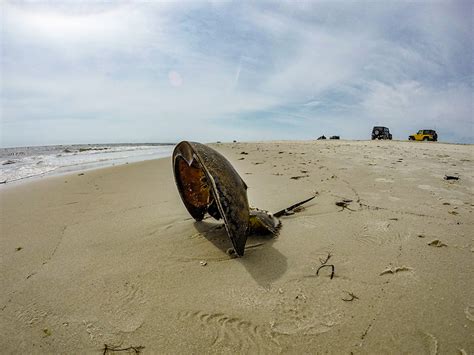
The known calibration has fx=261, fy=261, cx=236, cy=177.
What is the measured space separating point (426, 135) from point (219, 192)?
1153 inches

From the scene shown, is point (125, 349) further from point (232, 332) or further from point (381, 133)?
point (381, 133)

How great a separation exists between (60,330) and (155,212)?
206 centimetres

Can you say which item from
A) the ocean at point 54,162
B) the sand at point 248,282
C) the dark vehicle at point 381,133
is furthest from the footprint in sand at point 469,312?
the dark vehicle at point 381,133

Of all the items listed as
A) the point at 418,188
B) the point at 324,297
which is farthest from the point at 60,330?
the point at 418,188

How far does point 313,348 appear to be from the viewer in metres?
1.35

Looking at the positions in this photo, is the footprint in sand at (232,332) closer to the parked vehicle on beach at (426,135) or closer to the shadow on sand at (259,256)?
the shadow on sand at (259,256)

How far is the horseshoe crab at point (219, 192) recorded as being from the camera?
2020mm

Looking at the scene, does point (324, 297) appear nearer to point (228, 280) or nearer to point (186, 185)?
point (228, 280)

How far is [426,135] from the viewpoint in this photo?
24.7 metres

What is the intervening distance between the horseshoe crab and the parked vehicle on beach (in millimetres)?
27866

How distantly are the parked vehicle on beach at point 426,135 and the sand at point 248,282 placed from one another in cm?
2601

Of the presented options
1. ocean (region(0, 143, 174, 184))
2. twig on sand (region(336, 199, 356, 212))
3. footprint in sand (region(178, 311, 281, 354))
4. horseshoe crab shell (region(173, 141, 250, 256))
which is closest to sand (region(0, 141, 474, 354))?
footprint in sand (region(178, 311, 281, 354))

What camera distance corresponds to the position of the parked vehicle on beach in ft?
80.6

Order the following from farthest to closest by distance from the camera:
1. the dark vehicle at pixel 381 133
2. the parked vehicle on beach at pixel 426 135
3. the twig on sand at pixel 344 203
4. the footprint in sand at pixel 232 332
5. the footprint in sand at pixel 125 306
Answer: the dark vehicle at pixel 381 133
the parked vehicle on beach at pixel 426 135
the twig on sand at pixel 344 203
the footprint in sand at pixel 125 306
the footprint in sand at pixel 232 332
